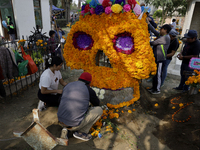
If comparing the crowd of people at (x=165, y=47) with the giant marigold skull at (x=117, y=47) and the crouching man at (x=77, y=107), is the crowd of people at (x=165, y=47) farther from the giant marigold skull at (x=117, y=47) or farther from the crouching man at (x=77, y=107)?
the crouching man at (x=77, y=107)

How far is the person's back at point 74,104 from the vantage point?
2.46 metres

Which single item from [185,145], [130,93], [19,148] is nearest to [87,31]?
[130,93]

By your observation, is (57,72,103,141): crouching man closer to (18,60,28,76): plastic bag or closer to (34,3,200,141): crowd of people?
(34,3,200,141): crowd of people

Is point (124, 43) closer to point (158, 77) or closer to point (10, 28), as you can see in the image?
point (158, 77)

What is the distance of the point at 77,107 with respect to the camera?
247cm

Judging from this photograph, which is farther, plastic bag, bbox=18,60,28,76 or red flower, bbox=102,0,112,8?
plastic bag, bbox=18,60,28,76

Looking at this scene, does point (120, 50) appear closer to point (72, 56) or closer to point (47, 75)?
point (72, 56)

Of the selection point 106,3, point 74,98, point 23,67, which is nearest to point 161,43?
point 106,3

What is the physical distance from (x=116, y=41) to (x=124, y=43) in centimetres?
20

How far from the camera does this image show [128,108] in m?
3.69

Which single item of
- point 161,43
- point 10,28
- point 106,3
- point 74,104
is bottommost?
point 74,104

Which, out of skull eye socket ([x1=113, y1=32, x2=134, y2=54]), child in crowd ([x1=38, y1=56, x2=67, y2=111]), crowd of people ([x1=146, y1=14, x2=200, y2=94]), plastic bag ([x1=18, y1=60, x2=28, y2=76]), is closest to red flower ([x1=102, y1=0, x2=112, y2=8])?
skull eye socket ([x1=113, y1=32, x2=134, y2=54])

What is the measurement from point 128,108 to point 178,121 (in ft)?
3.73

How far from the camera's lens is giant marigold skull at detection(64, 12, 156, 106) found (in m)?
3.38
